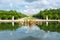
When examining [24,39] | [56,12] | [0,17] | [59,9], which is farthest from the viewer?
[59,9]

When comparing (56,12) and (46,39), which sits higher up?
(56,12)

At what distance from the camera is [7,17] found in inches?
2044

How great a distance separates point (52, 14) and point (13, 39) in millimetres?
38838

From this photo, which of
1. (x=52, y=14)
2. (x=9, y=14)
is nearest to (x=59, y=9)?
(x=52, y=14)

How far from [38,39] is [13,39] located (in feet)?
6.96

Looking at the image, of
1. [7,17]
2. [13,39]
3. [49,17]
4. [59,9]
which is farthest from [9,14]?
[13,39]

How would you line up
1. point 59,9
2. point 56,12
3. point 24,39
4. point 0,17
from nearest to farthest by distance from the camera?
point 24,39
point 0,17
point 56,12
point 59,9

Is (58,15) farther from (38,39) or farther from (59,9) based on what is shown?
(38,39)

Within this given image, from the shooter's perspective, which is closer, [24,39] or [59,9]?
[24,39]

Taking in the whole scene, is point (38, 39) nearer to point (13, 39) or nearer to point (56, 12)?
point (13, 39)

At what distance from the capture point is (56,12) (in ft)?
181

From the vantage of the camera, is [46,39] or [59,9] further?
[59,9]

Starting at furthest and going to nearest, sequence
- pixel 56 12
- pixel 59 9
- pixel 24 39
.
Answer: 1. pixel 59 9
2. pixel 56 12
3. pixel 24 39

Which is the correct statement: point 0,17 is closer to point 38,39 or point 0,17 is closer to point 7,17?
point 7,17
